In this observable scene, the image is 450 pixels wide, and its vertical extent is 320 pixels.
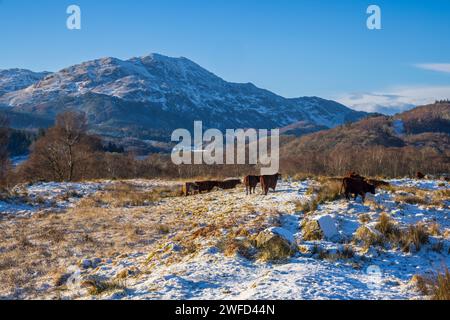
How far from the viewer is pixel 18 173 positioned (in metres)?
49.0

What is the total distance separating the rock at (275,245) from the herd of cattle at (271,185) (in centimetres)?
531

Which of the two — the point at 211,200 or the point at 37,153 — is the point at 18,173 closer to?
the point at 37,153

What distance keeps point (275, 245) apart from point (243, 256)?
858mm

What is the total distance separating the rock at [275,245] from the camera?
31.5 ft

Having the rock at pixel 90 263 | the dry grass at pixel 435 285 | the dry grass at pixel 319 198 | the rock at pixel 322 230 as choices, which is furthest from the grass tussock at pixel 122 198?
the dry grass at pixel 435 285

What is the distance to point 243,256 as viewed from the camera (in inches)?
386

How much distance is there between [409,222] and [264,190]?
8.18m

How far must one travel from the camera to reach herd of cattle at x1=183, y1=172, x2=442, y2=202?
49.0 feet

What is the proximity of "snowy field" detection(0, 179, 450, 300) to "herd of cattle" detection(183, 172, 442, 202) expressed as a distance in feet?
1.68

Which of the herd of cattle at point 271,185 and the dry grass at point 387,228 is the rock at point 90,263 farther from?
the herd of cattle at point 271,185

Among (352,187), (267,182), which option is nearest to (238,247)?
(352,187)

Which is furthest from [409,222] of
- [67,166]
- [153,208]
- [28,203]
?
[67,166]

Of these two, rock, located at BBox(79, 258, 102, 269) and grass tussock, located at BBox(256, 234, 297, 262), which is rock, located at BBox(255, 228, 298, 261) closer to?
grass tussock, located at BBox(256, 234, 297, 262)
